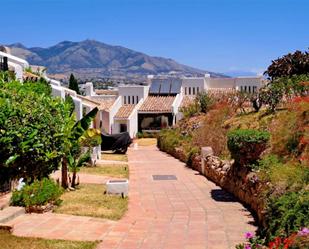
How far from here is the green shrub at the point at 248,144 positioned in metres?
13.4

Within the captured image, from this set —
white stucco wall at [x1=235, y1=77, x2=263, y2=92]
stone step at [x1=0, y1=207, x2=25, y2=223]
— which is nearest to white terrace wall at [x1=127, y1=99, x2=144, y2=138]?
white stucco wall at [x1=235, y1=77, x2=263, y2=92]

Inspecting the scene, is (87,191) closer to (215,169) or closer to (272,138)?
(215,169)

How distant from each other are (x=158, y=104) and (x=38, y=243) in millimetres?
42954

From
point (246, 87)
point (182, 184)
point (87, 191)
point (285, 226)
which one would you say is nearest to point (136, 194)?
point (87, 191)

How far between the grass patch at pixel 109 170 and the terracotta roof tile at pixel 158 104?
89.2ft

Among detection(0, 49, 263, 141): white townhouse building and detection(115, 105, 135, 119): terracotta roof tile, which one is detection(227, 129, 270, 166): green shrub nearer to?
detection(0, 49, 263, 141): white townhouse building

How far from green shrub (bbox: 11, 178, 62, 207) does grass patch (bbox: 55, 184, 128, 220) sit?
35 centimetres

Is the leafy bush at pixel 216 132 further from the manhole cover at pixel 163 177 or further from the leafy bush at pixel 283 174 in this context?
the leafy bush at pixel 283 174

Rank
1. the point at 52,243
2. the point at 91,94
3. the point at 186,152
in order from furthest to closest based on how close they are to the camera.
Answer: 1. the point at 91,94
2. the point at 186,152
3. the point at 52,243

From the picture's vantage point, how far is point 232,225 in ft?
36.6

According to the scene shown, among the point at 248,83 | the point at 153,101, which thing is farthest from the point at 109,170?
the point at 248,83

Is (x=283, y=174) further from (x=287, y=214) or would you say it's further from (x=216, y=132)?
(x=216, y=132)

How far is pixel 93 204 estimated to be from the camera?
1340cm

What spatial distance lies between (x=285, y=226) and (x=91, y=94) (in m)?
50.4
